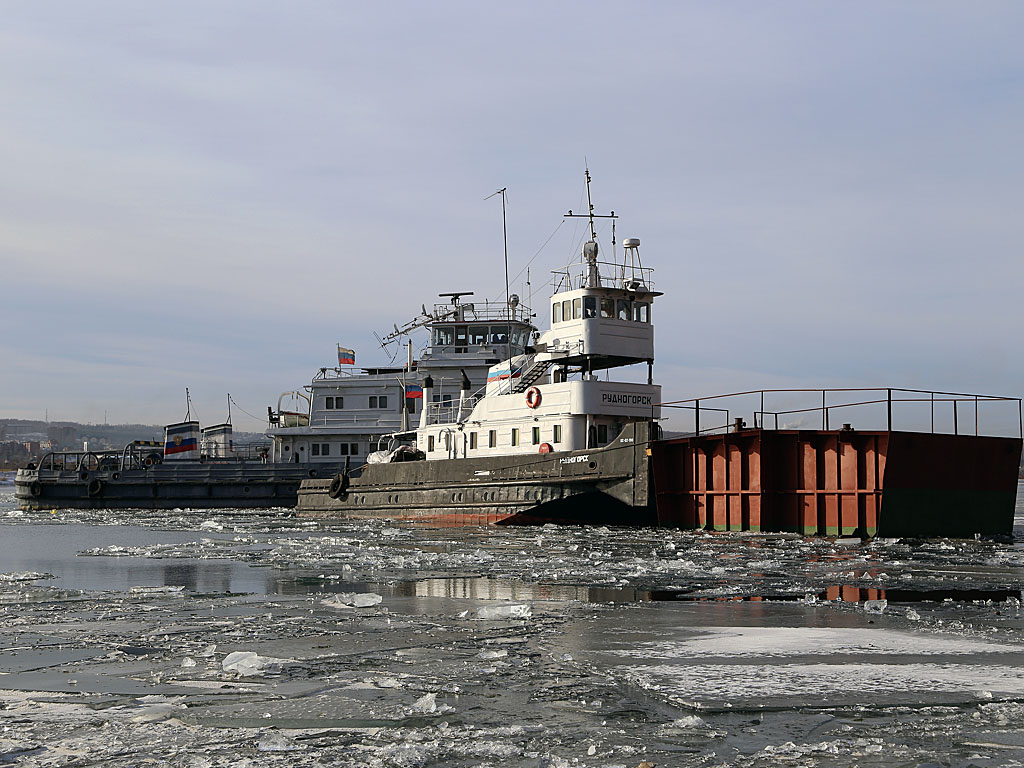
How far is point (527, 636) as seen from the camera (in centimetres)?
867

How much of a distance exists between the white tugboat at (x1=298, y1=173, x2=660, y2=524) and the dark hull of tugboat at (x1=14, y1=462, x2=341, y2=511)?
13.6 metres

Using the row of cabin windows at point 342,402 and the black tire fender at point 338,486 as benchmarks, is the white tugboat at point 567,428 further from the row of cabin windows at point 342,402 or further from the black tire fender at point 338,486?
the row of cabin windows at point 342,402

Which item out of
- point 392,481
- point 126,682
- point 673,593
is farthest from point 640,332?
point 126,682

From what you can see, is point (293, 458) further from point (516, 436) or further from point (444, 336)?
point (516, 436)

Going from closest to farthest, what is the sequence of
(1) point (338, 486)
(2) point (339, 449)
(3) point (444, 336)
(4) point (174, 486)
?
(1) point (338, 486), (3) point (444, 336), (4) point (174, 486), (2) point (339, 449)

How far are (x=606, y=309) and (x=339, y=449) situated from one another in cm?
1959

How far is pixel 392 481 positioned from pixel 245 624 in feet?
67.0

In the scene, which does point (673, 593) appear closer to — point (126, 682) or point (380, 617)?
point (380, 617)

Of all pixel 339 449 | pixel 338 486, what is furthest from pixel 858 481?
pixel 339 449

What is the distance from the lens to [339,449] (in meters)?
41.5

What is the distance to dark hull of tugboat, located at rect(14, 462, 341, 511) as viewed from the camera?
40000mm

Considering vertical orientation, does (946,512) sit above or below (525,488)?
below

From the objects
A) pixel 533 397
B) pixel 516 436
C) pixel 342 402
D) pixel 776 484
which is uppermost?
pixel 342 402

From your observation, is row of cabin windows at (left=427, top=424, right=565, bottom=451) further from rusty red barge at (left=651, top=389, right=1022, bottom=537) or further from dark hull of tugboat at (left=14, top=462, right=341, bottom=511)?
dark hull of tugboat at (left=14, top=462, right=341, bottom=511)
